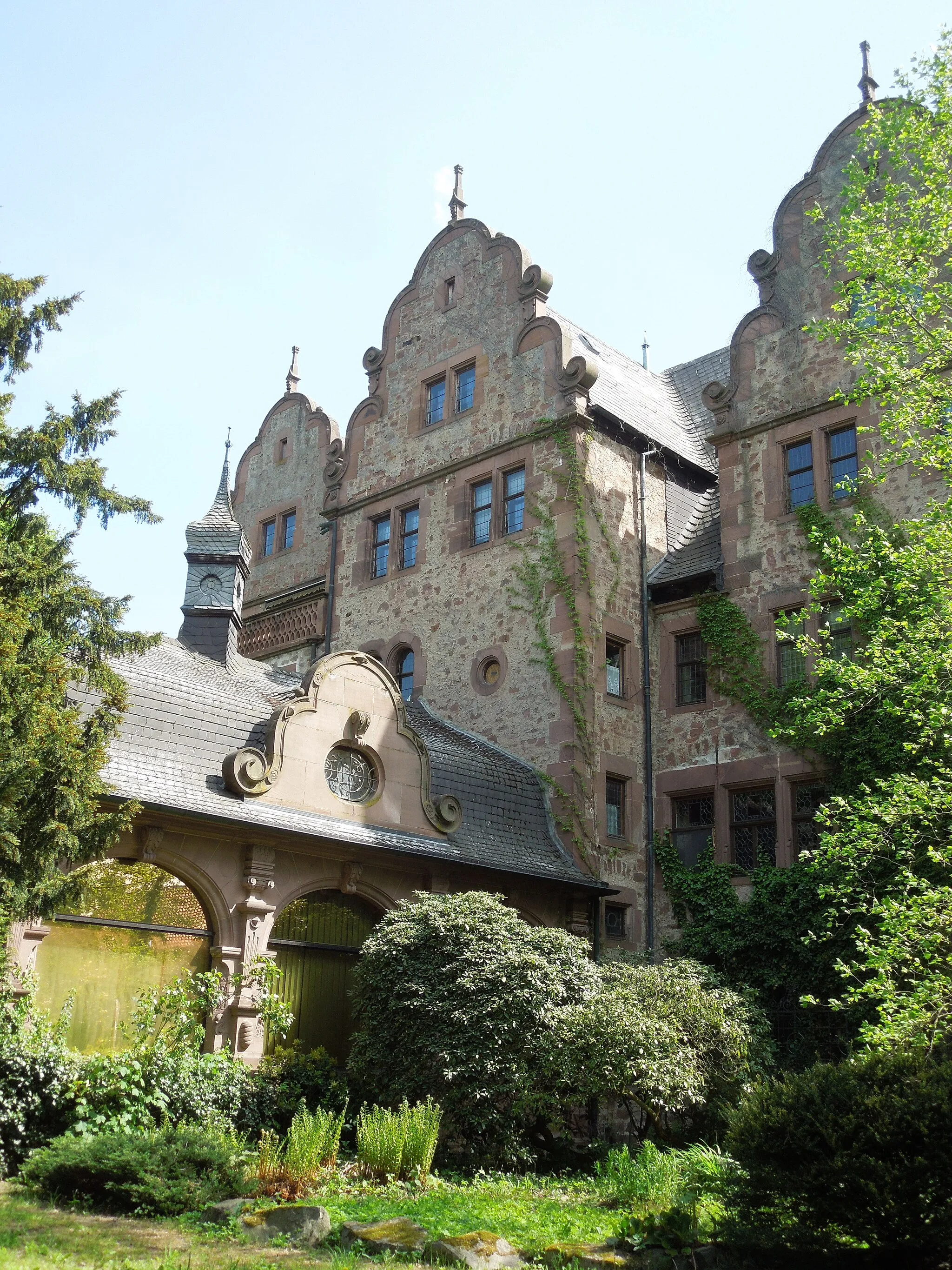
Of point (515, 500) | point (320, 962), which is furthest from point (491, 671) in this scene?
point (320, 962)

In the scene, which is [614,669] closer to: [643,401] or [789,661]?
[789,661]

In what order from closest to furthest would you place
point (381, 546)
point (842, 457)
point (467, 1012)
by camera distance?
point (467, 1012) < point (842, 457) < point (381, 546)

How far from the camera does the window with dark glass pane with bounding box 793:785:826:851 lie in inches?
771

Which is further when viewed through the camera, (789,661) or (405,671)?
(405,671)

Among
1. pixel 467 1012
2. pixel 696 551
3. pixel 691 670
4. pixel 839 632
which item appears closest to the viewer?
pixel 467 1012

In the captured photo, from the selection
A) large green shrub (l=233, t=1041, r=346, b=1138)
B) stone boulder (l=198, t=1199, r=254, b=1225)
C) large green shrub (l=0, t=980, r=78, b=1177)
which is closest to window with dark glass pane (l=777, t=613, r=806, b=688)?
large green shrub (l=233, t=1041, r=346, b=1138)

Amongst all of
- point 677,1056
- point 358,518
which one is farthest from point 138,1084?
point 358,518

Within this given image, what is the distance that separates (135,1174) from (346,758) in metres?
8.30

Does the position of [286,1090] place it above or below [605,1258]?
above

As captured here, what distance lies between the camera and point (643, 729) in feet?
73.1

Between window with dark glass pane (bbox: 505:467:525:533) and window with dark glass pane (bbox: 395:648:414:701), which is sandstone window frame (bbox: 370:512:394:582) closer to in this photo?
window with dark glass pane (bbox: 395:648:414:701)

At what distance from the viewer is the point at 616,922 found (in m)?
21.2

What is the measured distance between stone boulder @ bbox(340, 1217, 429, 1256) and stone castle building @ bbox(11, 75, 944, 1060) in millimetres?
6526

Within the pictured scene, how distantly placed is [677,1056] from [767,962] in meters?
4.49
